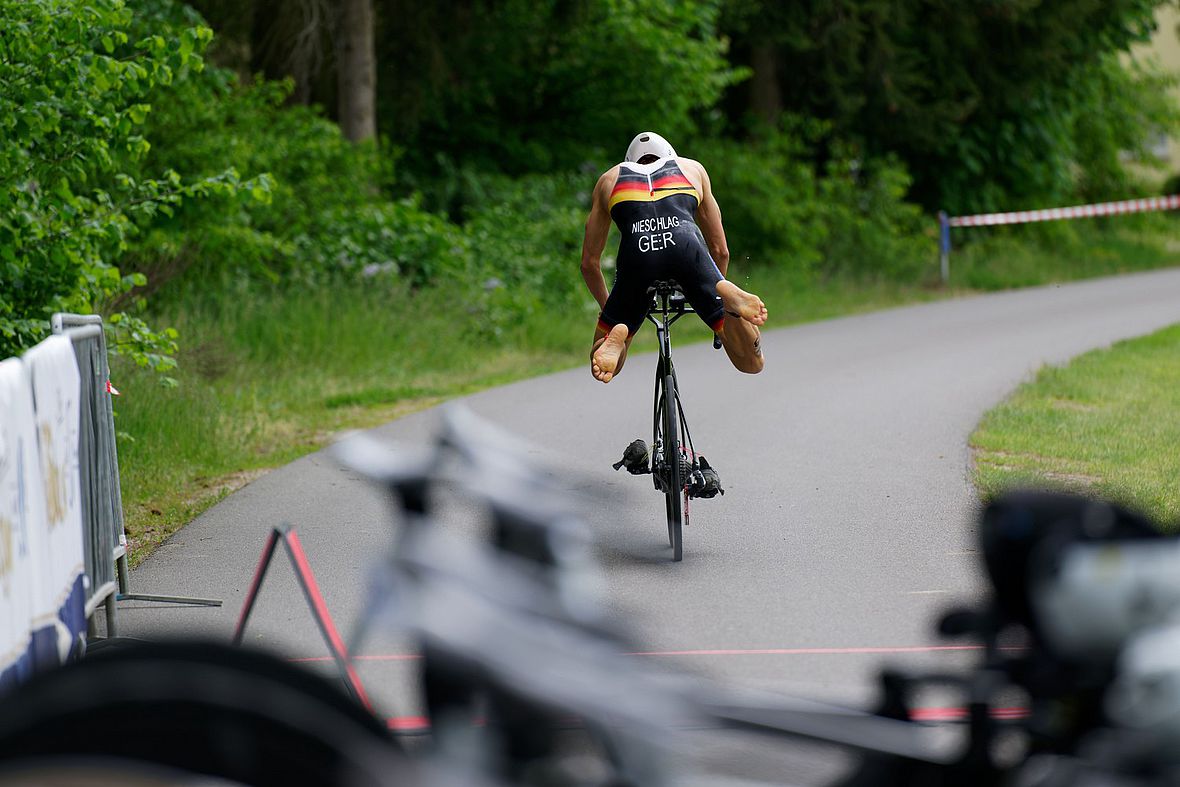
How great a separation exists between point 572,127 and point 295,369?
12.4 meters

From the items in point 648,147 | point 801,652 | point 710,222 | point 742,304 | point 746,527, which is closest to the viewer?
point 801,652

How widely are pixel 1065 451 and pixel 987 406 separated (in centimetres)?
241

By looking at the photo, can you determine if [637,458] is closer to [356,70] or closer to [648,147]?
[648,147]

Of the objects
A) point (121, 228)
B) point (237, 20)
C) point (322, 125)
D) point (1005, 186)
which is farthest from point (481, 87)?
point (121, 228)

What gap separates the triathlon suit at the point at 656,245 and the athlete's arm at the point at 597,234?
11 centimetres

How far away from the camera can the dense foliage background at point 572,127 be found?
17484 mm

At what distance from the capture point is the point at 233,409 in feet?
40.2

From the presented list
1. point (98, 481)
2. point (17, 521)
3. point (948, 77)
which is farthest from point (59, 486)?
point (948, 77)

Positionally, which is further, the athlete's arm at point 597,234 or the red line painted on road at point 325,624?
the athlete's arm at point 597,234

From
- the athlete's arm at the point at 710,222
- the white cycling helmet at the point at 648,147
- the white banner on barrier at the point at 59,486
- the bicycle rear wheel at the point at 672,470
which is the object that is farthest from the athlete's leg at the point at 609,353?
the white banner on barrier at the point at 59,486

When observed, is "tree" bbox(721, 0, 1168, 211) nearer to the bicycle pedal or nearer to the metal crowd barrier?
the bicycle pedal

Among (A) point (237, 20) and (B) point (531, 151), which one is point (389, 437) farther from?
(B) point (531, 151)

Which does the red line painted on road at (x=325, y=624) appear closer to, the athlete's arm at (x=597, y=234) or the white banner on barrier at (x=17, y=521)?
the white banner on barrier at (x=17, y=521)

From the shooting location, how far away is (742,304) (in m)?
7.06
